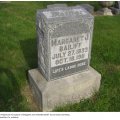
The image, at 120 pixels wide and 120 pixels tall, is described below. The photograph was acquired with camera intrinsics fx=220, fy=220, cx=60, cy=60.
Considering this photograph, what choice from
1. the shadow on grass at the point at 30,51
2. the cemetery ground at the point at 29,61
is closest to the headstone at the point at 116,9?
the cemetery ground at the point at 29,61

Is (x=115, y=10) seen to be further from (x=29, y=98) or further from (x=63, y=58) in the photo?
(x=29, y=98)

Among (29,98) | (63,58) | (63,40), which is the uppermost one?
(63,40)

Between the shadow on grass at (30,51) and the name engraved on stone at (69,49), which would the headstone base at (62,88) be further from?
the shadow on grass at (30,51)

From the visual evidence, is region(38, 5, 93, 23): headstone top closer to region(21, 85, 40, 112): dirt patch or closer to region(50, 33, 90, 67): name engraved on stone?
region(50, 33, 90, 67): name engraved on stone

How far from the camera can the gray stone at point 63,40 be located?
3.26 meters

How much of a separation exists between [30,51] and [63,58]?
7.07 ft

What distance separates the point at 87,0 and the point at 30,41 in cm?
672

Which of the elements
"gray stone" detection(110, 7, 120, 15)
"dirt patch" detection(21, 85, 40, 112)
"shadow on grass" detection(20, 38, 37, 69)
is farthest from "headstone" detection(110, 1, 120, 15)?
"dirt patch" detection(21, 85, 40, 112)

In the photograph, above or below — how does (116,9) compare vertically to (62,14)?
below

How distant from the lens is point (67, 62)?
367 centimetres

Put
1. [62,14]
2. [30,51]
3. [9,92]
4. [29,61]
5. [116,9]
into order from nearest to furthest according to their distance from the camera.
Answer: [62,14]
[9,92]
[29,61]
[30,51]
[116,9]

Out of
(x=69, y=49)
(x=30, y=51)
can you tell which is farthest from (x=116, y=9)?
(x=69, y=49)

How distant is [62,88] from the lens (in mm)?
3611

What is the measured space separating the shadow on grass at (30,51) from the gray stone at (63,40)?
117 centimetres
